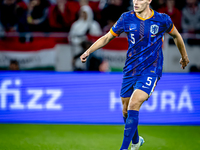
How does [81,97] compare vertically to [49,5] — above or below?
below

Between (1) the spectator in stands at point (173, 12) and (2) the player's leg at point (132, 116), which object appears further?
(1) the spectator in stands at point (173, 12)

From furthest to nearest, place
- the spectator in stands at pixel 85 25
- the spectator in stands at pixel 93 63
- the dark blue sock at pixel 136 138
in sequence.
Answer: the spectator in stands at pixel 85 25, the spectator in stands at pixel 93 63, the dark blue sock at pixel 136 138

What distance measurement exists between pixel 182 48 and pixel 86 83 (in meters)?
2.64

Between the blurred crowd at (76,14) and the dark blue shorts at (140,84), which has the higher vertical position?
the blurred crowd at (76,14)

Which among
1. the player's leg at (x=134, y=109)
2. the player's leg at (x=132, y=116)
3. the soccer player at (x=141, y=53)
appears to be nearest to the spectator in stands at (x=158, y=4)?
the soccer player at (x=141, y=53)

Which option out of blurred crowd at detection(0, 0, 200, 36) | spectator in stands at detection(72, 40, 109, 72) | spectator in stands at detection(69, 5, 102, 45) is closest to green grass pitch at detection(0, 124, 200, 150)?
spectator in stands at detection(72, 40, 109, 72)

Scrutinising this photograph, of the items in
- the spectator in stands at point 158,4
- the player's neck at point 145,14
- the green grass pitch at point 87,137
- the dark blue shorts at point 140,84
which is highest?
the player's neck at point 145,14

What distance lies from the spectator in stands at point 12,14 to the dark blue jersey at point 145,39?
590 centimetres

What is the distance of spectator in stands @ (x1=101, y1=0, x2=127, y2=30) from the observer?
9320 mm

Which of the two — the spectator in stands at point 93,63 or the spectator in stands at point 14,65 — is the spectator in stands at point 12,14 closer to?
the spectator in stands at point 14,65

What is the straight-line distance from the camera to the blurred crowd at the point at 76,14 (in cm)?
931

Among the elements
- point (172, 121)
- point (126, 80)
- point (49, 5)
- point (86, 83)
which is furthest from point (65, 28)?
point (126, 80)

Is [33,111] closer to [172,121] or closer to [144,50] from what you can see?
[172,121]

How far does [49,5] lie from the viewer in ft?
32.2
